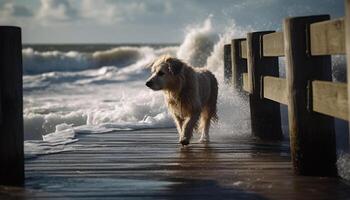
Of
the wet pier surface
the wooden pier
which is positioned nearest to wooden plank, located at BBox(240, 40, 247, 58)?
the wet pier surface

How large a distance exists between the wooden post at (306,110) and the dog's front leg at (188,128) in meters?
2.33

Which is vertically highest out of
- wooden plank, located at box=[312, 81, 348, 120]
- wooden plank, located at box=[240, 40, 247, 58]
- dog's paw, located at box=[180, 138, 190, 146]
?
wooden plank, located at box=[240, 40, 247, 58]

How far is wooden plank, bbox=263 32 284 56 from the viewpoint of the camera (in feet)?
18.2

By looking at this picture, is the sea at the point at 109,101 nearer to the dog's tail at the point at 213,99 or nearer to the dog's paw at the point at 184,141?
the dog's tail at the point at 213,99

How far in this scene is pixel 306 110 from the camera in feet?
14.5

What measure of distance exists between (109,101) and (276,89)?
12832 millimetres

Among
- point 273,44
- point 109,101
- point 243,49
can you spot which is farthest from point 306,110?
point 109,101

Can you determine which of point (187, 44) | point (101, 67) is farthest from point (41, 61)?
point (187, 44)

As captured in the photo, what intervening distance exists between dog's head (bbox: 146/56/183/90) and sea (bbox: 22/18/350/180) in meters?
0.60

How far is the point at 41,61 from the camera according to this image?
39.5 meters

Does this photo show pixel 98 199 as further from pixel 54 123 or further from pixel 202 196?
pixel 54 123

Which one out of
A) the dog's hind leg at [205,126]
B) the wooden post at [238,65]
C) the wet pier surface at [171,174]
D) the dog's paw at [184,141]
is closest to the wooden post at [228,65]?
the wooden post at [238,65]

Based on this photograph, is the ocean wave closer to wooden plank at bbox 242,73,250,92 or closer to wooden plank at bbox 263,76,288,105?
wooden plank at bbox 242,73,250,92

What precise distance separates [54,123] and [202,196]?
296 inches
